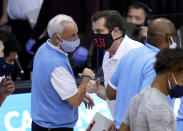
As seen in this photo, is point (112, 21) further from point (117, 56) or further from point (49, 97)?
point (49, 97)

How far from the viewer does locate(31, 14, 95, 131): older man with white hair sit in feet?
14.0

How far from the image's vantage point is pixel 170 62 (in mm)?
3049

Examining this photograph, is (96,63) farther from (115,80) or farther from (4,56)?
(115,80)

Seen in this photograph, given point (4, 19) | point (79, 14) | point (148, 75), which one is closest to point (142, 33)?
point (79, 14)

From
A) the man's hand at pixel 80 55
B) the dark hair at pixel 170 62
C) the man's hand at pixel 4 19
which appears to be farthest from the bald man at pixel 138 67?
the man's hand at pixel 4 19

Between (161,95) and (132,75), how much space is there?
0.68 m

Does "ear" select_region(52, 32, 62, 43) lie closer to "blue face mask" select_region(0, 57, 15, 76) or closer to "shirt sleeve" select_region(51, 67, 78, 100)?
"shirt sleeve" select_region(51, 67, 78, 100)

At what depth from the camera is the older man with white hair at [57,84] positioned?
4.28m

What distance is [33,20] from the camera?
708cm

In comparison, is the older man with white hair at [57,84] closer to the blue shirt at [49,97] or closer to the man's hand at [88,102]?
the blue shirt at [49,97]

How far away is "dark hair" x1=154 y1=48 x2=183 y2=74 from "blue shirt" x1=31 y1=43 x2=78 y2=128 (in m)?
1.40

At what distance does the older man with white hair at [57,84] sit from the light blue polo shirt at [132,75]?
0.48 meters

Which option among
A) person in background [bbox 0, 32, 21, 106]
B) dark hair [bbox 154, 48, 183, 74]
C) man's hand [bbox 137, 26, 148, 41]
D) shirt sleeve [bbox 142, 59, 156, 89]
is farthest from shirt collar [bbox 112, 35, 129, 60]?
man's hand [bbox 137, 26, 148, 41]

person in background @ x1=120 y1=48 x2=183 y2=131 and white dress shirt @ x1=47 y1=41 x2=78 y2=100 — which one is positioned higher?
person in background @ x1=120 y1=48 x2=183 y2=131
